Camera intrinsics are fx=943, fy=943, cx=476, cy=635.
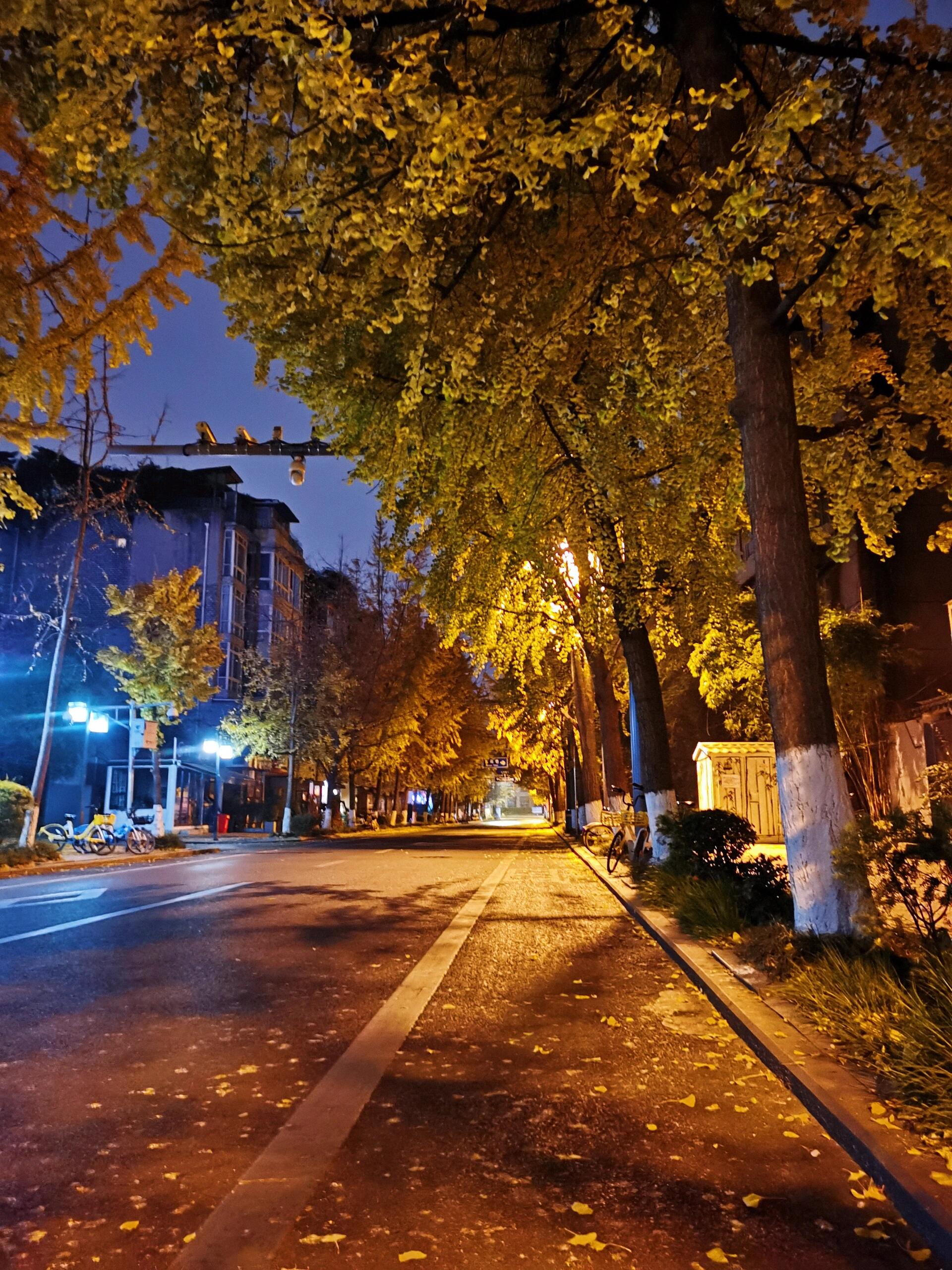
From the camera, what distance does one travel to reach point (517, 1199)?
362 centimetres

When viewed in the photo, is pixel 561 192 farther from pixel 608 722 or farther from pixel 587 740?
pixel 587 740

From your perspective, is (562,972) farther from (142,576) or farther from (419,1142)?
(142,576)

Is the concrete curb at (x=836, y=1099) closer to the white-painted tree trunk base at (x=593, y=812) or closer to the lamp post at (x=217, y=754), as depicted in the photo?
the white-painted tree trunk base at (x=593, y=812)

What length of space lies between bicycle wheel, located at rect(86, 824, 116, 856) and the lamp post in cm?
848

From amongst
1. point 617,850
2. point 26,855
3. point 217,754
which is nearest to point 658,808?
point 617,850

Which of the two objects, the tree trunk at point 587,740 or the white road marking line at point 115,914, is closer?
the white road marking line at point 115,914

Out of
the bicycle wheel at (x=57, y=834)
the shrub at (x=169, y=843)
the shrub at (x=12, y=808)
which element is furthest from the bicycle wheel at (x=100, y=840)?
the shrub at (x=12, y=808)

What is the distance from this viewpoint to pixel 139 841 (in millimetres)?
27219

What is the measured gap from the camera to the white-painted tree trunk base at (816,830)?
709 cm

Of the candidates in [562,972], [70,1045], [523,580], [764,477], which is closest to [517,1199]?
[70,1045]

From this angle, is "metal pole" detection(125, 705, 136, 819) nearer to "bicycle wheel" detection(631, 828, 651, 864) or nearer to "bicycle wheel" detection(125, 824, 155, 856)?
"bicycle wheel" detection(125, 824, 155, 856)

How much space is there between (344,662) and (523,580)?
1091 inches

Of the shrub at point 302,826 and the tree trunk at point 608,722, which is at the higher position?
the tree trunk at point 608,722

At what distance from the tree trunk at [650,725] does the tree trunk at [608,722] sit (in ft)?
28.6
